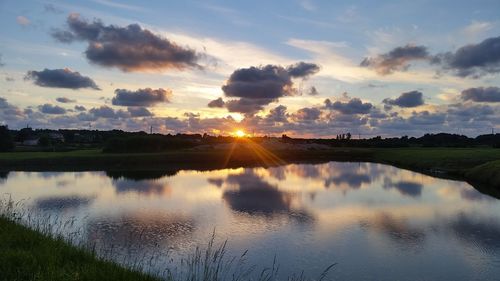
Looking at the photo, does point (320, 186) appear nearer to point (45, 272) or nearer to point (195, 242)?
point (195, 242)

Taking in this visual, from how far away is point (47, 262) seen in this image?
1073 cm

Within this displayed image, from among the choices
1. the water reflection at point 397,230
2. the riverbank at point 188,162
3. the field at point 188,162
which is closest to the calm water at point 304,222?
the water reflection at point 397,230

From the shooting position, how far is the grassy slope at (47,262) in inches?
373

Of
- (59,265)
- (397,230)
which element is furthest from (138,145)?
(59,265)

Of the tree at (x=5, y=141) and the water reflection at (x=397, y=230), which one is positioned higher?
the tree at (x=5, y=141)

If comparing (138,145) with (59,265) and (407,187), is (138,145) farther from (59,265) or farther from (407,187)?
(59,265)

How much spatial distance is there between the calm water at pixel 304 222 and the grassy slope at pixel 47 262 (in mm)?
4034

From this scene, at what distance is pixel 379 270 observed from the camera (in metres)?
16.3

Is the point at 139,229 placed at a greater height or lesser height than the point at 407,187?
lesser

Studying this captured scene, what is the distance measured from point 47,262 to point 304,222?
1646cm

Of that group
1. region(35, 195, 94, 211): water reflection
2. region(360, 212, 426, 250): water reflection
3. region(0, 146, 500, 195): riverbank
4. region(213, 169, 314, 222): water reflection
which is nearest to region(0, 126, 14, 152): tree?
region(0, 146, 500, 195): riverbank

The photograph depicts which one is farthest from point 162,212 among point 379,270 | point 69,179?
point 69,179

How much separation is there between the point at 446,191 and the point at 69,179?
40.7 metres

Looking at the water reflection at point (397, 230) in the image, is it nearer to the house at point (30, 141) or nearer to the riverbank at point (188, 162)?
the riverbank at point (188, 162)
